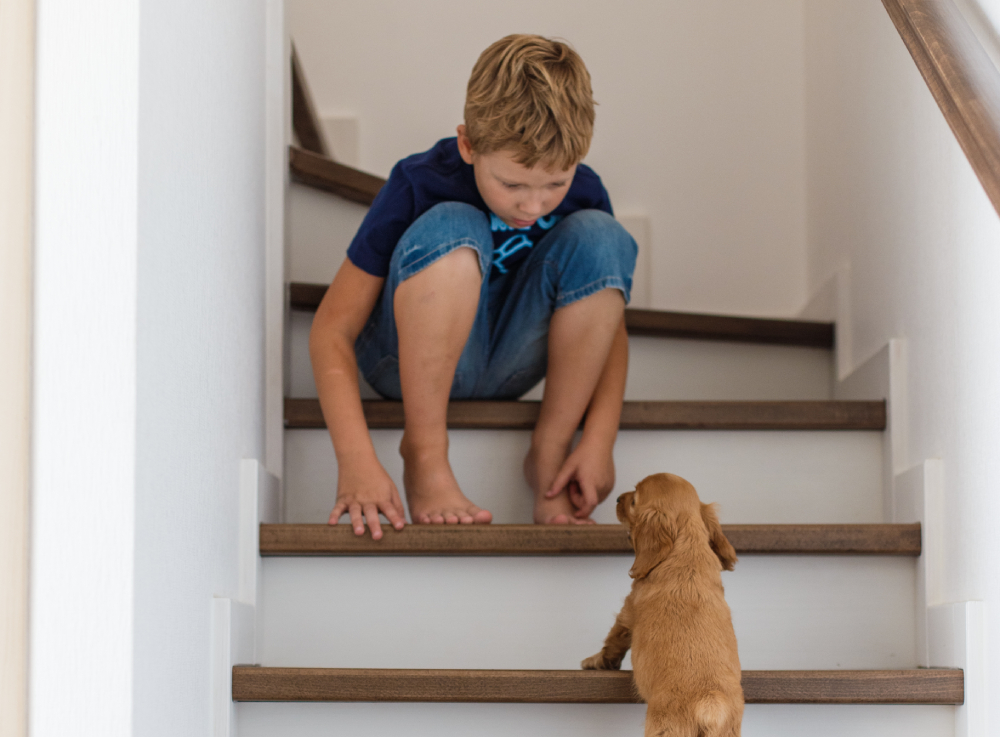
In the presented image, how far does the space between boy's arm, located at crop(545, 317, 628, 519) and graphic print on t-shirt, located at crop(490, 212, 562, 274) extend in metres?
0.20

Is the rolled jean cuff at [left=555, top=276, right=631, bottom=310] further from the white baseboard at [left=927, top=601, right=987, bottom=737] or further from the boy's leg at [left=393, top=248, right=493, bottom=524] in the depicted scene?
the white baseboard at [left=927, top=601, right=987, bottom=737]

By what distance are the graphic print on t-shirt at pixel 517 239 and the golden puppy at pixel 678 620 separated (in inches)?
19.0

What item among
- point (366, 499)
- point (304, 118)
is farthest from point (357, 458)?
point (304, 118)

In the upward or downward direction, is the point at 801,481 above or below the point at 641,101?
below

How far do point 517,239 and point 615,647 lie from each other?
604mm

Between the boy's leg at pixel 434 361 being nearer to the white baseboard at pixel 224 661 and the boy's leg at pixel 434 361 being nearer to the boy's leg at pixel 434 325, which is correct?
the boy's leg at pixel 434 325

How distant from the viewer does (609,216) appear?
1336 millimetres

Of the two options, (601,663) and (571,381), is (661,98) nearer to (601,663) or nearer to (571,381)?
(571,381)

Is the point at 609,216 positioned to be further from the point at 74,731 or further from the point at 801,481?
the point at 74,731

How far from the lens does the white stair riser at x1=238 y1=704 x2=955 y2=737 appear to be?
100 cm

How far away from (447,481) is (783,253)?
1294 mm

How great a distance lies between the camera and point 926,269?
117 centimetres

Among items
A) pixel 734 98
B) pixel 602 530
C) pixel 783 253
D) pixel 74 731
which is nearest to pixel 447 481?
A: pixel 602 530

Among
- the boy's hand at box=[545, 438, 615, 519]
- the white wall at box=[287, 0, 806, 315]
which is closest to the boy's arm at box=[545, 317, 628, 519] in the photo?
the boy's hand at box=[545, 438, 615, 519]
